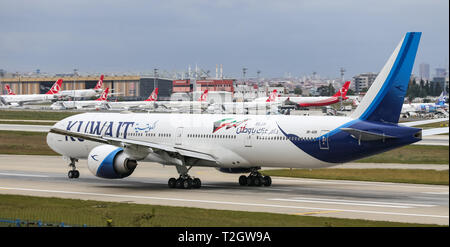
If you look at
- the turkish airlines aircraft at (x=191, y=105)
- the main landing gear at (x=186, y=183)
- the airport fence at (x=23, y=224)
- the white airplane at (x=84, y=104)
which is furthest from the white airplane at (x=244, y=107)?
the airport fence at (x=23, y=224)

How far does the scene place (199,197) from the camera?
116 feet

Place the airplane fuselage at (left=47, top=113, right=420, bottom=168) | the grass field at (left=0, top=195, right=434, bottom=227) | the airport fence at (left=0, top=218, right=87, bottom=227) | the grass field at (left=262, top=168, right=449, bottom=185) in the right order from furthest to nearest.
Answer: the grass field at (left=262, top=168, right=449, bottom=185)
the airplane fuselage at (left=47, top=113, right=420, bottom=168)
the grass field at (left=0, top=195, right=434, bottom=227)
the airport fence at (left=0, top=218, right=87, bottom=227)

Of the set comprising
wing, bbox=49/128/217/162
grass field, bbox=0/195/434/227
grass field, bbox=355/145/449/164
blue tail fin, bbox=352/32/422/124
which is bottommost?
grass field, bbox=355/145/449/164

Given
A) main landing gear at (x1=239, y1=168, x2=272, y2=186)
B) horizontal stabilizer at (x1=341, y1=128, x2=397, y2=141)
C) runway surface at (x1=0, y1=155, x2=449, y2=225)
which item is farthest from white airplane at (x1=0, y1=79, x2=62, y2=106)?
horizontal stabilizer at (x1=341, y1=128, x2=397, y2=141)

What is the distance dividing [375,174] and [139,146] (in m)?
17.0

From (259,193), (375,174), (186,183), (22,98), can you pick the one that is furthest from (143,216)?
(22,98)

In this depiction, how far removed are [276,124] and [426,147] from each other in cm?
2875

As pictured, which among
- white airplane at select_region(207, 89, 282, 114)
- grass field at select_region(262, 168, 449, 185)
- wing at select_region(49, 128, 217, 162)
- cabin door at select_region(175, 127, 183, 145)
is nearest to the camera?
wing at select_region(49, 128, 217, 162)

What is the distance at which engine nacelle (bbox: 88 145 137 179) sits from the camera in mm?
38281

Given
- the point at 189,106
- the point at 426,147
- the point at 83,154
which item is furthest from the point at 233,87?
the point at 83,154

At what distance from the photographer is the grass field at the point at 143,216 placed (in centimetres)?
2558

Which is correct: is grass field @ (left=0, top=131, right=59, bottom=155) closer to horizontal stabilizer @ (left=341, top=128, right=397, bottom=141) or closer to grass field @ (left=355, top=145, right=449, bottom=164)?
grass field @ (left=355, top=145, right=449, bottom=164)

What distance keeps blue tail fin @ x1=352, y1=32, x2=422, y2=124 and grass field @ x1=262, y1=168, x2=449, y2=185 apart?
9274 millimetres

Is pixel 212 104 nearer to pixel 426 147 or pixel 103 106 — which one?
pixel 103 106
